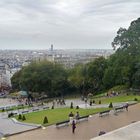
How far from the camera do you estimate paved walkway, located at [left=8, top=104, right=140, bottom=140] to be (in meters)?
26.4

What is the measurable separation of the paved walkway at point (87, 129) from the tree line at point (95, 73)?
22021 millimetres

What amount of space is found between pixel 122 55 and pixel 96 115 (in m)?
25.4

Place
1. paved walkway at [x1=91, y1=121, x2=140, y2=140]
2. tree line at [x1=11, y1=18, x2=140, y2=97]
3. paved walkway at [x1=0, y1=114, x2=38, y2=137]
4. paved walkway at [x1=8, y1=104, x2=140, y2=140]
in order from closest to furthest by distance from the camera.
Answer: paved walkway at [x1=91, y1=121, x2=140, y2=140], paved walkway at [x1=8, y1=104, x2=140, y2=140], paved walkway at [x1=0, y1=114, x2=38, y2=137], tree line at [x1=11, y1=18, x2=140, y2=97]

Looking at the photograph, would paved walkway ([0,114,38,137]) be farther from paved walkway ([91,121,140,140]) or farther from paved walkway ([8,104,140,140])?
paved walkway ([91,121,140,140])

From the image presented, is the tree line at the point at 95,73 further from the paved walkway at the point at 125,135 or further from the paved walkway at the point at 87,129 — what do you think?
the paved walkway at the point at 125,135

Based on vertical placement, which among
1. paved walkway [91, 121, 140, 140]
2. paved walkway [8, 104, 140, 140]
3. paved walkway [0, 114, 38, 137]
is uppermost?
paved walkway [91, 121, 140, 140]

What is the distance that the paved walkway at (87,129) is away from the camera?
26.4 m

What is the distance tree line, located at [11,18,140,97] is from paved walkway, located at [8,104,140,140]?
22021mm

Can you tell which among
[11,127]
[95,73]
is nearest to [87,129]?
[11,127]

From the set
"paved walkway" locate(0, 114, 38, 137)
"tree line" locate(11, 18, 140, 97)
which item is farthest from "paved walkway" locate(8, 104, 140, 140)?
"tree line" locate(11, 18, 140, 97)

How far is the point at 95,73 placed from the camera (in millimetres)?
68312

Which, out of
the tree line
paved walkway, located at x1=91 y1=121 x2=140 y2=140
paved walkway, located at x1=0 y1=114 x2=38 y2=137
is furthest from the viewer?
the tree line

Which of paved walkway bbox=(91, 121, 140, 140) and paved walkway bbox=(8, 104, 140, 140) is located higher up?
paved walkway bbox=(91, 121, 140, 140)

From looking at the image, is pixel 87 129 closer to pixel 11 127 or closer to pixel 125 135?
pixel 11 127
